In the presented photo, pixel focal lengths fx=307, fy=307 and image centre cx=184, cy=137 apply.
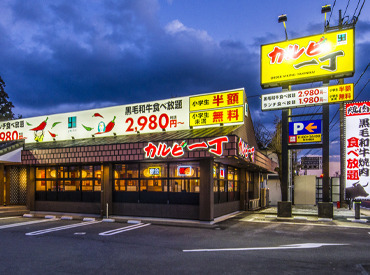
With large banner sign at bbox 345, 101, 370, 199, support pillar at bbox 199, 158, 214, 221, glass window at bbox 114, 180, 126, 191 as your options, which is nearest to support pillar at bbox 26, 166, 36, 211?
glass window at bbox 114, 180, 126, 191

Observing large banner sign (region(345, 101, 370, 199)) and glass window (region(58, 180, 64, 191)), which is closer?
large banner sign (region(345, 101, 370, 199))

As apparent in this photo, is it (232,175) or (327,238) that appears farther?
(232,175)

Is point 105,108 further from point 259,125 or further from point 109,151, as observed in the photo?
point 259,125

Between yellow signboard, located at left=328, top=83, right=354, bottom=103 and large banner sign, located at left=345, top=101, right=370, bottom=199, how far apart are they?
1.33m

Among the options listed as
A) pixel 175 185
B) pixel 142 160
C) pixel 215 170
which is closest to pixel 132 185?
pixel 142 160

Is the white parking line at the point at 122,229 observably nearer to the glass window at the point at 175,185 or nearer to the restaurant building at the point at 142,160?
the restaurant building at the point at 142,160

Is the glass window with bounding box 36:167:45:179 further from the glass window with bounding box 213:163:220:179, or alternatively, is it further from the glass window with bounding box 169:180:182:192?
the glass window with bounding box 213:163:220:179

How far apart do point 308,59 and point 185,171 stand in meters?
9.14

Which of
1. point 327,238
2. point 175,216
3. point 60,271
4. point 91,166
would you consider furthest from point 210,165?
point 60,271

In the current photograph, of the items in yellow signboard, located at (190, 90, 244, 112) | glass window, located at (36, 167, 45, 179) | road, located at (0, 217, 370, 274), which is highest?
yellow signboard, located at (190, 90, 244, 112)

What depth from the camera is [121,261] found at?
7.99 metres

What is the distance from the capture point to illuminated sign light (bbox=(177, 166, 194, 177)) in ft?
50.5

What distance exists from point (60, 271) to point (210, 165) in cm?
885

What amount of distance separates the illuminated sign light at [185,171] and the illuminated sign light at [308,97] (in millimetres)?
5490
